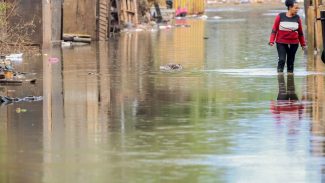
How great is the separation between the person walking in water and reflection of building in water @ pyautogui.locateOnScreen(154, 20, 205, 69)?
340 centimetres

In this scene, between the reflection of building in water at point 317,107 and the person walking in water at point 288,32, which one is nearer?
the reflection of building in water at point 317,107

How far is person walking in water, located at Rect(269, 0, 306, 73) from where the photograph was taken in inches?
817

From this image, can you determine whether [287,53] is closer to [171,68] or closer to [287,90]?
[171,68]

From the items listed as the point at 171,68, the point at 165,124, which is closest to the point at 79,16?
the point at 171,68

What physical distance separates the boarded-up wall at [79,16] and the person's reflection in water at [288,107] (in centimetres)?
1671

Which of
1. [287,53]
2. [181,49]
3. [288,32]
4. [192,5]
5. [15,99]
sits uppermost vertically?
[192,5]

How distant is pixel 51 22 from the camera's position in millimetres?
31469

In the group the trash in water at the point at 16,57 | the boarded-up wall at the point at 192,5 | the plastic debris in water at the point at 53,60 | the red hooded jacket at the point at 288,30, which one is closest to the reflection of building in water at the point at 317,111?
the red hooded jacket at the point at 288,30

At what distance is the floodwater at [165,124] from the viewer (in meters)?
9.94

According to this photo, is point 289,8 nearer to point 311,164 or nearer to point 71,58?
point 71,58

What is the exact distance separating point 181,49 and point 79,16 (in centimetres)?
452

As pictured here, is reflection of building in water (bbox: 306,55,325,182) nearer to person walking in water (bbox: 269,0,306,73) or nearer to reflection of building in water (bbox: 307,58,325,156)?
reflection of building in water (bbox: 307,58,325,156)

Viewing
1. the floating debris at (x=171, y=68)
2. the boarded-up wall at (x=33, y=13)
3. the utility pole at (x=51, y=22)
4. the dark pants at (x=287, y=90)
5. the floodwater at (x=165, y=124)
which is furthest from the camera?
the utility pole at (x=51, y=22)

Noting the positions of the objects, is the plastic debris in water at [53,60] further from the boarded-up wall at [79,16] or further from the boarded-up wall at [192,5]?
the boarded-up wall at [192,5]
